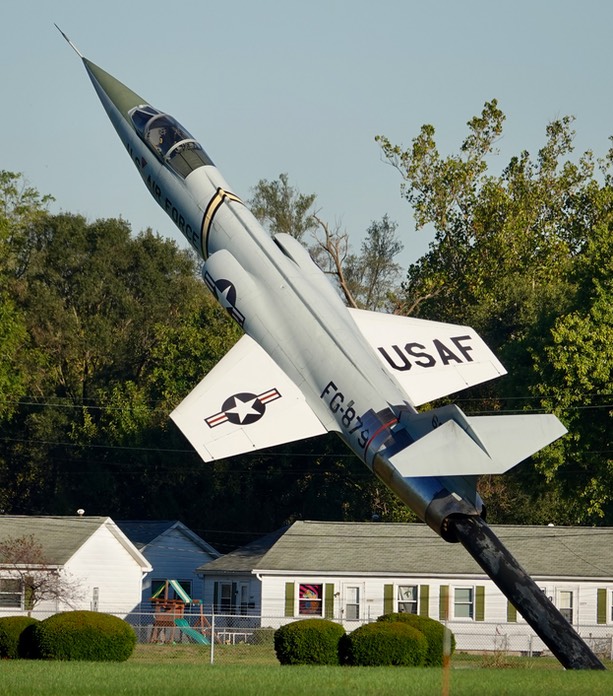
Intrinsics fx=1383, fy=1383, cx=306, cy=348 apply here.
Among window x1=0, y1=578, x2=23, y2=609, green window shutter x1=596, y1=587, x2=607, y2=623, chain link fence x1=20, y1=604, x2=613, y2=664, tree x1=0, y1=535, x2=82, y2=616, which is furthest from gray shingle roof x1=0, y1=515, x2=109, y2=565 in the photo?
green window shutter x1=596, y1=587, x2=607, y2=623

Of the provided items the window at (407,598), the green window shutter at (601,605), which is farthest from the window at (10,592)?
the green window shutter at (601,605)

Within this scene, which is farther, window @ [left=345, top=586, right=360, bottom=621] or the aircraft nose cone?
window @ [left=345, top=586, right=360, bottom=621]

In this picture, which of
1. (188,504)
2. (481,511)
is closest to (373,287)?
(188,504)

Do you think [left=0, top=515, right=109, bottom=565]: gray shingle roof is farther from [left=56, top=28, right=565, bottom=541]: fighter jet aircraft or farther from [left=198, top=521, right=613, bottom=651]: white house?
[left=56, top=28, right=565, bottom=541]: fighter jet aircraft

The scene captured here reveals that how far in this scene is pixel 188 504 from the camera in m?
68.6

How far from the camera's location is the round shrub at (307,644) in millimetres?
31422

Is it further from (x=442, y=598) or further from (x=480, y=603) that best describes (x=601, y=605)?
(x=442, y=598)

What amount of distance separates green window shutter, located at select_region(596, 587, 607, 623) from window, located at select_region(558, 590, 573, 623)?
0.93 metres

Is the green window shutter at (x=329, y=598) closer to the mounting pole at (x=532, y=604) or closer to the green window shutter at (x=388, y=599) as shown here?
the green window shutter at (x=388, y=599)

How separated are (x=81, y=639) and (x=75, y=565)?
17.9 meters

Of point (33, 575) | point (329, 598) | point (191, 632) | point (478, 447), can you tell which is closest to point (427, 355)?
point (478, 447)

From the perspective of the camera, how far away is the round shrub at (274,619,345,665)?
3142cm

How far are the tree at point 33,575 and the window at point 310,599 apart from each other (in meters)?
7.75

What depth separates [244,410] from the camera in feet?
78.5
